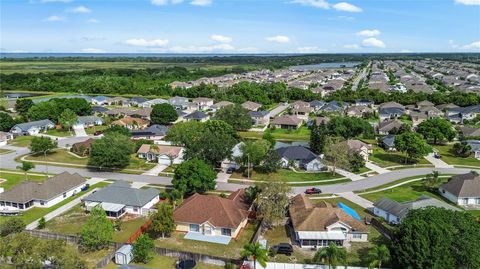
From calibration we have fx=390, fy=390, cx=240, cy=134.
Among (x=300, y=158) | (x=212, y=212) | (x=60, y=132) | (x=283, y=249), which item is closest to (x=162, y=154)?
(x=300, y=158)

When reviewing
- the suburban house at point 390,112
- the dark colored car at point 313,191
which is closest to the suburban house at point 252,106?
the suburban house at point 390,112

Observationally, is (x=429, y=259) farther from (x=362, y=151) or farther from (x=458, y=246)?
(x=362, y=151)

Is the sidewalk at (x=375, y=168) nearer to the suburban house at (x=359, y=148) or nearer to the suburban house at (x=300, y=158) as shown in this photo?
the suburban house at (x=359, y=148)

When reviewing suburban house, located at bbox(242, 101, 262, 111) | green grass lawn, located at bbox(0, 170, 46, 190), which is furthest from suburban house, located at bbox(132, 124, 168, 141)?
suburban house, located at bbox(242, 101, 262, 111)

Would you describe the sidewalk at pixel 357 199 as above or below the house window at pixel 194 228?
below

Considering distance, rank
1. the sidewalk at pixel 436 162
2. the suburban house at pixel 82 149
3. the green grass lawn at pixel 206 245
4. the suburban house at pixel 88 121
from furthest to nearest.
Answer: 1. the suburban house at pixel 88 121
2. the suburban house at pixel 82 149
3. the sidewalk at pixel 436 162
4. the green grass lawn at pixel 206 245

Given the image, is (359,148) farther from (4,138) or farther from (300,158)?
(4,138)
